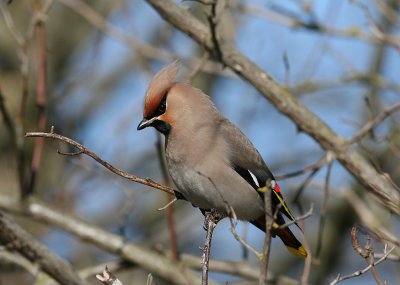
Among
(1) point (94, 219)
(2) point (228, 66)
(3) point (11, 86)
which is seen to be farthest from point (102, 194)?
(2) point (228, 66)

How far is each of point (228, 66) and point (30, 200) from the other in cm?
150

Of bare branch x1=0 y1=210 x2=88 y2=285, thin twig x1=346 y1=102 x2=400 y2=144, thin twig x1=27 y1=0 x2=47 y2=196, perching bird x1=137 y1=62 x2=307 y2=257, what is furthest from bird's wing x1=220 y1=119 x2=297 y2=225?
thin twig x1=27 y1=0 x2=47 y2=196

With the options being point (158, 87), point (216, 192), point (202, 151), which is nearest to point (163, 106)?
point (158, 87)

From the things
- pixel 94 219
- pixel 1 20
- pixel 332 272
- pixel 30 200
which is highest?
pixel 1 20

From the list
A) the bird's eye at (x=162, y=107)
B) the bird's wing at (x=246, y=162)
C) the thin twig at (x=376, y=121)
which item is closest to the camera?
the bird's eye at (x=162, y=107)

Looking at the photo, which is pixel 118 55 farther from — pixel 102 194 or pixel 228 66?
pixel 228 66

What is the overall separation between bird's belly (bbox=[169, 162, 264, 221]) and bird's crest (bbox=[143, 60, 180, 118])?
331 millimetres

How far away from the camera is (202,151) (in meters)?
4.11

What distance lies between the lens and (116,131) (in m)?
7.00

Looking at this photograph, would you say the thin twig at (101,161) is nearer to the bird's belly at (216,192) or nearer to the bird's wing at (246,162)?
the bird's belly at (216,192)

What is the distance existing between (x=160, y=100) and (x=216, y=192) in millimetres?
542

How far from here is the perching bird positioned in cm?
396

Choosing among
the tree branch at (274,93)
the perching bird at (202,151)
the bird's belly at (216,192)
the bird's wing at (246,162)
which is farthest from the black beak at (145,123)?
the tree branch at (274,93)

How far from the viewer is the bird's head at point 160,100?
3951 millimetres
